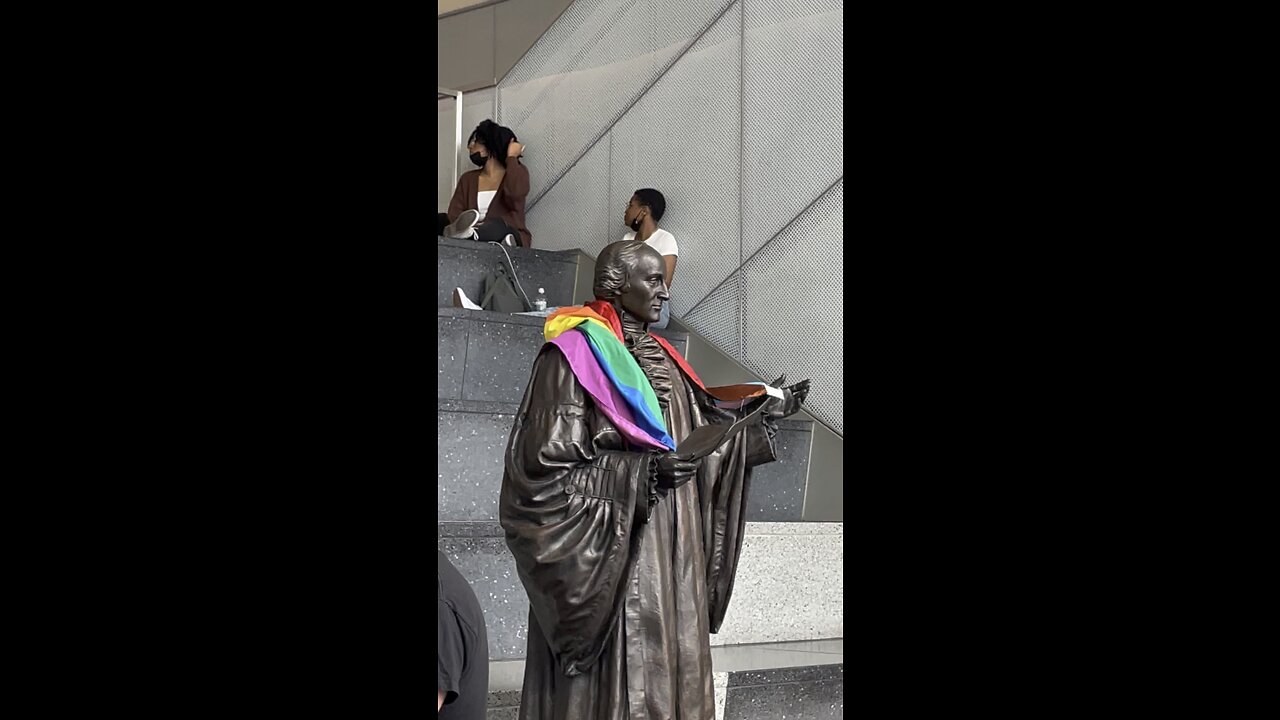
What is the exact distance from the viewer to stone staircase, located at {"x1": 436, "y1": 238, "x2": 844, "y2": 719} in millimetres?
4906

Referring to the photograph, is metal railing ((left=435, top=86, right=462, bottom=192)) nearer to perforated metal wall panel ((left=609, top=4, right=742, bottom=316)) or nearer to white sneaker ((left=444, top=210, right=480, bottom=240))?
white sneaker ((left=444, top=210, right=480, bottom=240))

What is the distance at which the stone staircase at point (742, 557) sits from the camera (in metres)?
4.91

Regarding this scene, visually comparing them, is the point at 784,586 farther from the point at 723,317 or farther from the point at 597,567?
the point at 597,567

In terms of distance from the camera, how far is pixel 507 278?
25.4ft

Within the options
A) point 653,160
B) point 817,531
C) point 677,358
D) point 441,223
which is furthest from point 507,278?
point 677,358

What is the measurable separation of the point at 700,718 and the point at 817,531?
9.10 feet

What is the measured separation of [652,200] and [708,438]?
15.9 feet

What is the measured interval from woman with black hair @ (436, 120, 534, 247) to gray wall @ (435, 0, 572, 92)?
65 cm

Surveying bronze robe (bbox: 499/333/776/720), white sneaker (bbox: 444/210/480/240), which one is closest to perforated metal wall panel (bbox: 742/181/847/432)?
white sneaker (bbox: 444/210/480/240)

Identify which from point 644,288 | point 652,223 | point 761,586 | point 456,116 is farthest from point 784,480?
point 456,116

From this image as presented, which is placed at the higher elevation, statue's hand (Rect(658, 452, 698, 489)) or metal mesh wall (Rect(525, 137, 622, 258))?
metal mesh wall (Rect(525, 137, 622, 258))

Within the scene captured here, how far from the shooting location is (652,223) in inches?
312

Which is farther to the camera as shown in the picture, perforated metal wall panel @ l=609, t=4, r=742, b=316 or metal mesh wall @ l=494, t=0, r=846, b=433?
perforated metal wall panel @ l=609, t=4, r=742, b=316
